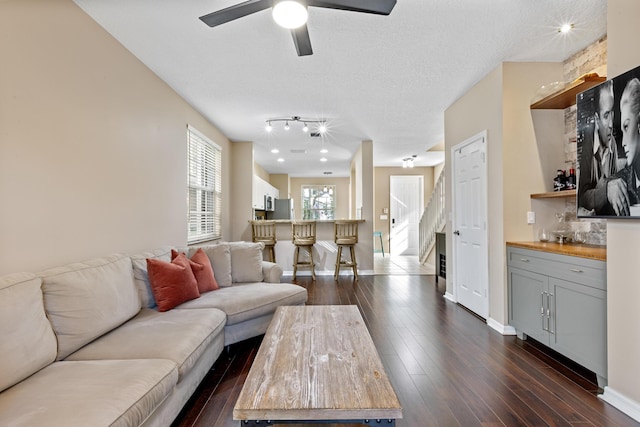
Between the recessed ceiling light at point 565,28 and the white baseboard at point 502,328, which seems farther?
the white baseboard at point 502,328

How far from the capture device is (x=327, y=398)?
3.96 ft

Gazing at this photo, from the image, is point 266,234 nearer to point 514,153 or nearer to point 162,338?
point 162,338

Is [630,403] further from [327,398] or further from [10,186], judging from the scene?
[10,186]

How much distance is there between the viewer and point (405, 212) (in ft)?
29.6

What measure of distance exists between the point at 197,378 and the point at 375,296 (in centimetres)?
292

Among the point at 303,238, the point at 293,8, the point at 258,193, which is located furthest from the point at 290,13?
the point at 258,193

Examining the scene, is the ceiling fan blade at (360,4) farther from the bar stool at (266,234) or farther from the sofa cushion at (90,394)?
the bar stool at (266,234)

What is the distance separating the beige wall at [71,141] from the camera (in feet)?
5.69

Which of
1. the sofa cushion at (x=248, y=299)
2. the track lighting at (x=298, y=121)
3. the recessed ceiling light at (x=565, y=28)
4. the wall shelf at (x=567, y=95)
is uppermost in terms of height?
the recessed ceiling light at (x=565, y=28)

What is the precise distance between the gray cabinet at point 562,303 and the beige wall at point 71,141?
3.63 m

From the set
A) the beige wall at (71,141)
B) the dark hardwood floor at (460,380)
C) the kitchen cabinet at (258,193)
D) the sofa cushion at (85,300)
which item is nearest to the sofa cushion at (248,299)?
the dark hardwood floor at (460,380)

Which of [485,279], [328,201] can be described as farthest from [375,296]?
[328,201]

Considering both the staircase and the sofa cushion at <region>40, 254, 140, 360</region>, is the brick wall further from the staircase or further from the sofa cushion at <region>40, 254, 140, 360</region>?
the sofa cushion at <region>40, 254, 140, 360</region>

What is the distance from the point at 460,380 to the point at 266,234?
4.25 m
